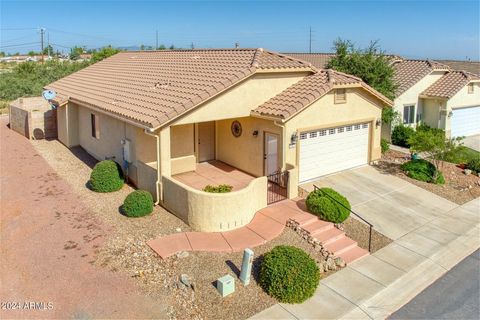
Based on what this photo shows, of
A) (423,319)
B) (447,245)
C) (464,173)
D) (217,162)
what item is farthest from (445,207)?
(217,162)

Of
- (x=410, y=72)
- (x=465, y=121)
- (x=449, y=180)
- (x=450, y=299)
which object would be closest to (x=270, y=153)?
(x=450, y=299)

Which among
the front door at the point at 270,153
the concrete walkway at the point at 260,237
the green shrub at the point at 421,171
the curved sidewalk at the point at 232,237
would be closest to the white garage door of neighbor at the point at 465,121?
the green shrub at the point at 421,171

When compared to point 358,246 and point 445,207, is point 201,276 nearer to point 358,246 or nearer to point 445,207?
point 358,246

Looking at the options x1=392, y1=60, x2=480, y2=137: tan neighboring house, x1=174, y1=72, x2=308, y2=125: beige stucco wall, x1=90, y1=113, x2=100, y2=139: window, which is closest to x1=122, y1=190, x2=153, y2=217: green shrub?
x1=174, y1=72, x2=308, y2=125: beige stucco wall

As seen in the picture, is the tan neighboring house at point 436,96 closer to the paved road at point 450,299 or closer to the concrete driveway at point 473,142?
the concrete driveway at point 473,142

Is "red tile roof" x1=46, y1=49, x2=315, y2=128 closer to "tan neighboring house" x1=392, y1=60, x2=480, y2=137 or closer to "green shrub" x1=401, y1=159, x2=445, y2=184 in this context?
"green shrub" x1=401, y1=159, x2=445, y2=184

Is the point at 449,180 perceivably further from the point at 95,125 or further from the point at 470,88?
the point at 95,125
